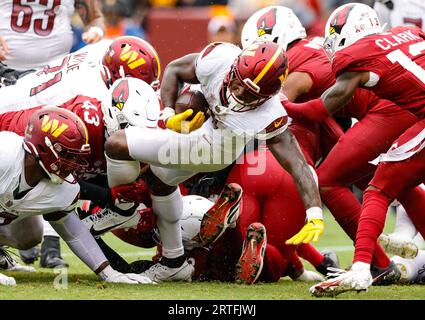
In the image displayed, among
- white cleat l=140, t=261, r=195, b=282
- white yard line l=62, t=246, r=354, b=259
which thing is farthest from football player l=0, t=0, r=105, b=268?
white cleat l=140, t=261, r=195, b=282

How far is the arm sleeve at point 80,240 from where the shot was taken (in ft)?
17.9

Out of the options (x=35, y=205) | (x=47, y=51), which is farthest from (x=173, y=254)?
(x=47, y=51)

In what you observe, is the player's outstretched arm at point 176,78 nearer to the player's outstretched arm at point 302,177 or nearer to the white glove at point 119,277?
the player's outstretched arm at point 302,177

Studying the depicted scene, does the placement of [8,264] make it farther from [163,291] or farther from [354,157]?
[354,157]

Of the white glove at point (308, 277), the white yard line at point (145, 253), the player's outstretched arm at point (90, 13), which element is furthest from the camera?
the player's outstretched arm at point (90, 13)

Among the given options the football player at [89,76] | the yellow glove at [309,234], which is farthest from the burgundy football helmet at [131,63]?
the yellow glove at [309,234]

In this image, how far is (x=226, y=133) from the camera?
5.23m

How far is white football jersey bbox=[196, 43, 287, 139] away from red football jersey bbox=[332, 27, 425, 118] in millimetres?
420

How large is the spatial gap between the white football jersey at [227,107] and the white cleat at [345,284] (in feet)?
2.82

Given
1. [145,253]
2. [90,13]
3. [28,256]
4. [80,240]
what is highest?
[90,13]

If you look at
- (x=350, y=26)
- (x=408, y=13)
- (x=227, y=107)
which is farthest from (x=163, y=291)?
(x=408, y=13)

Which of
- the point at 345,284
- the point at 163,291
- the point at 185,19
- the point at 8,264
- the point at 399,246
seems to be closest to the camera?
the point at 345,284

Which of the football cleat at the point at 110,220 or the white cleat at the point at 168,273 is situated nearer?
the white cleat at the point at 168,273

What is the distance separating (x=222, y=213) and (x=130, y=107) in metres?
0.77
